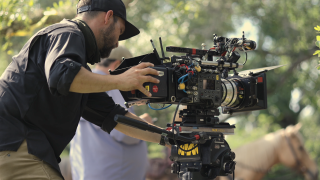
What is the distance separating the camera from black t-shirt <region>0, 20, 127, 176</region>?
221cm

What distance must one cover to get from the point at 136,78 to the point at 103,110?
869 millimetres

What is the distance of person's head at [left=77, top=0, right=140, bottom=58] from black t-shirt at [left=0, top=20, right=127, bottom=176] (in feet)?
0.46

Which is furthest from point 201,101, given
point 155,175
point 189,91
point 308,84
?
point 308,84

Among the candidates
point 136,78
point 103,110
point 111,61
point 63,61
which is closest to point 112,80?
point 136,78

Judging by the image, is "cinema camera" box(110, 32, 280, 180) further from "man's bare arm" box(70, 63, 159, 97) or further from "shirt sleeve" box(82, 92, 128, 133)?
"shirt sleeve" box(82, 92, 128, 133)

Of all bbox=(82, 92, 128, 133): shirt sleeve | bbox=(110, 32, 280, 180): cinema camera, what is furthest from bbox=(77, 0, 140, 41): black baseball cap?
bbox=(82, 92, 128, 133): shirt sleeve

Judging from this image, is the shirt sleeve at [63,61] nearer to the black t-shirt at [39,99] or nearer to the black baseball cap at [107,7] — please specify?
the black t-shirt at [39,99]

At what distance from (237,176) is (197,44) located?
4194 millimetres

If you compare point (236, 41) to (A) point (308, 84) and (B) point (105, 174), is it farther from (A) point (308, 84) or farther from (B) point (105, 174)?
(A) point (308, 84)

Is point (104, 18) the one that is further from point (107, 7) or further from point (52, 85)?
point (52, 85)

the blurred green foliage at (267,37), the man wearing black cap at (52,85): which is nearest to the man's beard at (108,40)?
the man wearing black cap at (52,85)

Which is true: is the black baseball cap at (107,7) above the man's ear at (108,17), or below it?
above

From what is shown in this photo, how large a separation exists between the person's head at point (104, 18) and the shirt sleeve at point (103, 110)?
44cm

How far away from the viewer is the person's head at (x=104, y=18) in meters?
2.59
